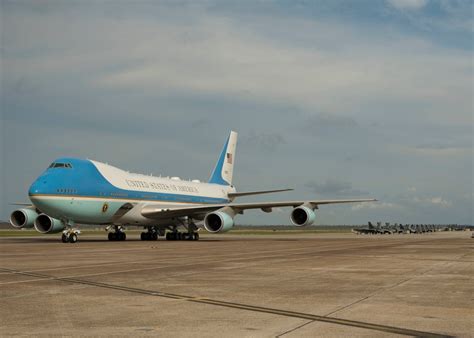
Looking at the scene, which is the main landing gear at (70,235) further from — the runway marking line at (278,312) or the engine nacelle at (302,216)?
the runway marking line at (278,312)

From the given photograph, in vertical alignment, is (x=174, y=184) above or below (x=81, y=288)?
above

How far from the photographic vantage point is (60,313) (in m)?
7.93

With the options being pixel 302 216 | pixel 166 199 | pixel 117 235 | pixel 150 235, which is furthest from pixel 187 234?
pixel 302 216

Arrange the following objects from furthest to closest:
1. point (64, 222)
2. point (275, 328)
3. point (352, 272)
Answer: point (64, 222)
point (352, 272)
point (275, 328)

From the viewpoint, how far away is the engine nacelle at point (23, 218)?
37531 millimetres

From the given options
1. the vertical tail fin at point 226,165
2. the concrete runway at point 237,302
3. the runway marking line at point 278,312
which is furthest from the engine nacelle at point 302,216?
the runway marking line at point 278,312

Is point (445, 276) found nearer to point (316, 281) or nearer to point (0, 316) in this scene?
point (316, 281)

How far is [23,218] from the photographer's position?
37.7 meters

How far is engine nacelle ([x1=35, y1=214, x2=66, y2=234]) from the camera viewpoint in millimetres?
37219

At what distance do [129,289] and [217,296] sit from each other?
193 centimetres

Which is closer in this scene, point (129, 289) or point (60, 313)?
point (60, 313)

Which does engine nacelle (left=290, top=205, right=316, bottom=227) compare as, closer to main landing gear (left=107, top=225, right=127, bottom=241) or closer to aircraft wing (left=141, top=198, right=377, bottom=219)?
aircraft wing (left=141, top=198, right=377, bottom=219)

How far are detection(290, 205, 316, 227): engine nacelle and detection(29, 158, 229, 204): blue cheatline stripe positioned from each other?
10.3 metres

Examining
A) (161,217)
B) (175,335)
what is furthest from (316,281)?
(161,217)
